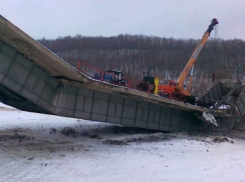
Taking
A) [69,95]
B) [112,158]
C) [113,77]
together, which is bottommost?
[112,158]

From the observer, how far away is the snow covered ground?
9.17 meters

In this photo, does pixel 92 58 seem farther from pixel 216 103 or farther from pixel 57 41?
pixel 216 103

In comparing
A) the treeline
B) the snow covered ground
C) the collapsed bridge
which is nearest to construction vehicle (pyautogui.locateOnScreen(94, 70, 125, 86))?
the collapsed bridge

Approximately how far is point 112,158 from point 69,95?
4.62m

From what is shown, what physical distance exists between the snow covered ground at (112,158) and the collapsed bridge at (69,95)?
1615 mm

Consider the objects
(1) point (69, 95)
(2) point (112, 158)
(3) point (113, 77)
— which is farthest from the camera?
(3) point (113, 77)

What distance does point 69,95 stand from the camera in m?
15.0

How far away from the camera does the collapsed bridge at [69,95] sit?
12391mm

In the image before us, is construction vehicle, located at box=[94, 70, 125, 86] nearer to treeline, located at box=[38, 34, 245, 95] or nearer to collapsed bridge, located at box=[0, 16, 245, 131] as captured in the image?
collapsed bridge, located at box=[0, 16, 245, 131]

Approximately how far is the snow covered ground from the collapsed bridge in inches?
63.6

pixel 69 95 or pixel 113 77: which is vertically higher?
pixel 113 77

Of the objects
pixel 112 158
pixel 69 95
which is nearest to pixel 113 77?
pixel 69 95

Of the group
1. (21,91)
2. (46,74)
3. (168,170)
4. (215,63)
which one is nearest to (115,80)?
(46,74)

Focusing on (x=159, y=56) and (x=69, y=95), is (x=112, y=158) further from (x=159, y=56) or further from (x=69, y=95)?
(x=159, y=56)
